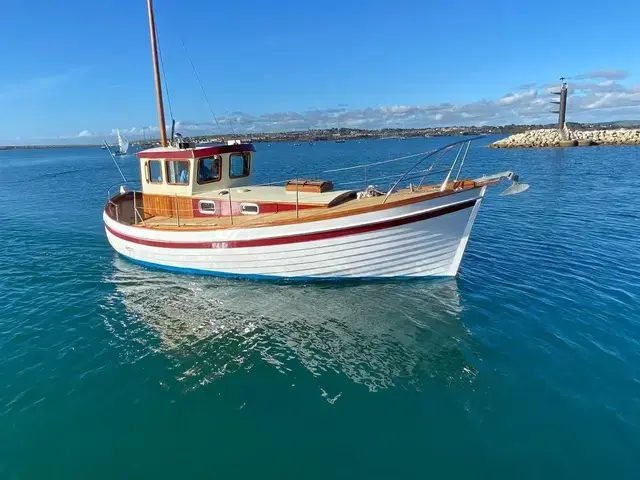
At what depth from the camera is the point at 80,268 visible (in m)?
16.1

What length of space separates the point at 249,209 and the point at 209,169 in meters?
2.54

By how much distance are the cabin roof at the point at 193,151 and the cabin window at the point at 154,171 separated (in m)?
0.27

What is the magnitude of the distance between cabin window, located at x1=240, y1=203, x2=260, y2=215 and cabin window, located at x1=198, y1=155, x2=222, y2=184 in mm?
2083

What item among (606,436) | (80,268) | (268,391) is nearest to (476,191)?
(606,436)

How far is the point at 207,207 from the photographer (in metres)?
15.3

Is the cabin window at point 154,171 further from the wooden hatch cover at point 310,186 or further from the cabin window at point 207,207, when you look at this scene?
the wooden hatch cover at point 310,186

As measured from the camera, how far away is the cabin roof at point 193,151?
15062 millimetres

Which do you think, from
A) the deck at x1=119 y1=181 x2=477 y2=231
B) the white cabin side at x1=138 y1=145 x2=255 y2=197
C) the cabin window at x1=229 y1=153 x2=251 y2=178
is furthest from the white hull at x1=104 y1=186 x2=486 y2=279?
the cabin window at x1=229 y1=153 x2=251 y2=178

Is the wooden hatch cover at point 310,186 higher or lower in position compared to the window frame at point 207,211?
higher

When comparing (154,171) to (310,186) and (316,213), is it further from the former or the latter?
(316,213)

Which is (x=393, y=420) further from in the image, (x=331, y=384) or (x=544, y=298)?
(x=544, y=298)

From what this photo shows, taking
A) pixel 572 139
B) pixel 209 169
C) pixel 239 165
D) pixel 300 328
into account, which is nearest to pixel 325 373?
pixel 300 328

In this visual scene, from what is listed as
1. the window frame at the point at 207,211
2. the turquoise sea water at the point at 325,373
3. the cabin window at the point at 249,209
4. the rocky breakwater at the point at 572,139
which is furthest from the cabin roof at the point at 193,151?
the rocky breakwater at the point at 572,139

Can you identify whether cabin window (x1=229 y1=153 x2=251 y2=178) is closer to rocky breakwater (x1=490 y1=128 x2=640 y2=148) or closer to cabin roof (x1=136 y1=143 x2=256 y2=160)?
cabin roof (x1=136 y1=143 x2=256 y2=160)
